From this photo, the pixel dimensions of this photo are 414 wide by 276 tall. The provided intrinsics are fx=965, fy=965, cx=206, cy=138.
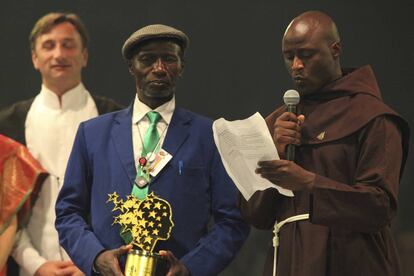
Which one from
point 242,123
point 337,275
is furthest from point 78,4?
point 337,275

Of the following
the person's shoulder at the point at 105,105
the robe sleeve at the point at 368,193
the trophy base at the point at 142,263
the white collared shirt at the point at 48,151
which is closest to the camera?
the robe sleeve at the point at 368,193

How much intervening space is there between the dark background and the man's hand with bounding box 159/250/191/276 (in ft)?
5.14

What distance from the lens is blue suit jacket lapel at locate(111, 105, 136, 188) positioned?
376cm

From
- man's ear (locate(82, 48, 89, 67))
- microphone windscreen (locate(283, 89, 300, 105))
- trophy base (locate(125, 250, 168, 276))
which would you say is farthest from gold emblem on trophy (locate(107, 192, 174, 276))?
man's ear (locate(82, 48, 89, 67))

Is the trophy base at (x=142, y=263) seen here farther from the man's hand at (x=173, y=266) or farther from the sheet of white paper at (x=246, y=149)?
the sheet of white paper at (x=246, y=149)

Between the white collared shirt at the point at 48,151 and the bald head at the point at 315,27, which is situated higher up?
the bald head at the point at 315,27

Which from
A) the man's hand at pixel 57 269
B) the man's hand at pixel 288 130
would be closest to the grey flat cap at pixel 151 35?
the man's hand at pixel 288 130

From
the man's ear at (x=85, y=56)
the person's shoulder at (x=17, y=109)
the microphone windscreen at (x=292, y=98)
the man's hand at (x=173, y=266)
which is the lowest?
the man's hand at (x=173, y=266)

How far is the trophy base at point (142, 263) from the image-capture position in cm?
351

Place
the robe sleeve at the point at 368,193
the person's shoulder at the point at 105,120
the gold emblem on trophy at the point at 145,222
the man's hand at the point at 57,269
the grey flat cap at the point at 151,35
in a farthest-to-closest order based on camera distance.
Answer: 1. the man's hand at the point at 57,269
2. the person's shoulder at the point at 105,120
3. the grey flat cap at the point at 151,35
4. the gold emblem on trophy at the point at 145,222
5. the robe sleeve at the point at 368,193

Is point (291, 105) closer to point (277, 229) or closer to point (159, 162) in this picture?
point (277, 229)

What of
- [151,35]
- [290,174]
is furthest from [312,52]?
[151,35]

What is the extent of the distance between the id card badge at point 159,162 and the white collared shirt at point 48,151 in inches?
43.0

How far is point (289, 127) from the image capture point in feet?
10.4
